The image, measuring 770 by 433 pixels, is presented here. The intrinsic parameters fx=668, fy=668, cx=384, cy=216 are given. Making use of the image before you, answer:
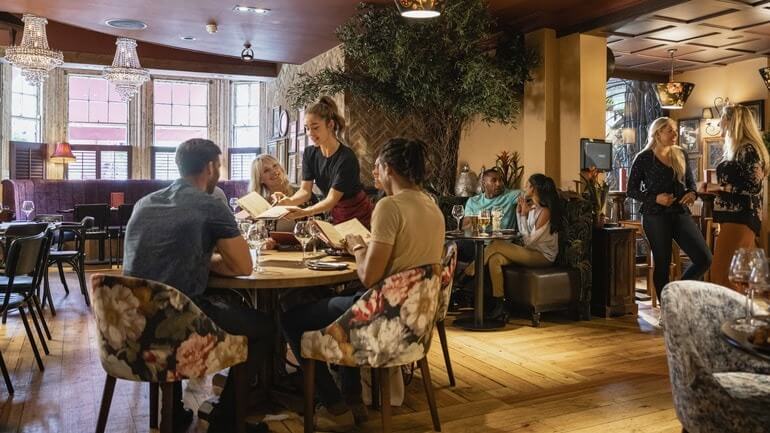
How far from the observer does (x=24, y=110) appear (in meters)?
11.0

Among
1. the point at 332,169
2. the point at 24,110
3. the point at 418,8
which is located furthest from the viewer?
the point at 24,110

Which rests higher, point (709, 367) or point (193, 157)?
point (193, 157)

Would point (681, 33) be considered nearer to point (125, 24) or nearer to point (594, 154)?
point (594, 154)

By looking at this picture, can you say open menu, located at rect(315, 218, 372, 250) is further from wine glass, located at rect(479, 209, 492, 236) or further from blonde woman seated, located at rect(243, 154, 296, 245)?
wine glass, located at rect(479, 209, 492, 236)

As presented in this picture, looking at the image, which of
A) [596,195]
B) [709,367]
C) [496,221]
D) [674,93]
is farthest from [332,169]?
[674,93]

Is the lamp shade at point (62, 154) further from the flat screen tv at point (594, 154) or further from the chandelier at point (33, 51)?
the flat screen tv at point (594, 154)

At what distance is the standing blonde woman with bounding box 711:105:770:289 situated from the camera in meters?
4.89

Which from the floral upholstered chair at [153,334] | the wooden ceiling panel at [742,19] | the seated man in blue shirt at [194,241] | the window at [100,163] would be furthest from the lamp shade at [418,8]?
the window at [100,163]

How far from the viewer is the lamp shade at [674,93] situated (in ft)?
27.2

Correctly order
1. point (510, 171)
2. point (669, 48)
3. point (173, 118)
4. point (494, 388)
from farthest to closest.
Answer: point (173, 118) < point (669, 48) < point (510, 171) < point (494, 388)

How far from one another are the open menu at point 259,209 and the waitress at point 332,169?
0.88ft

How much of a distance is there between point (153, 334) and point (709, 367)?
1920mm

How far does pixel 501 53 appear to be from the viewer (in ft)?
22.2

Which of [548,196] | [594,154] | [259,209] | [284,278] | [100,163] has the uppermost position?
[100,163]
